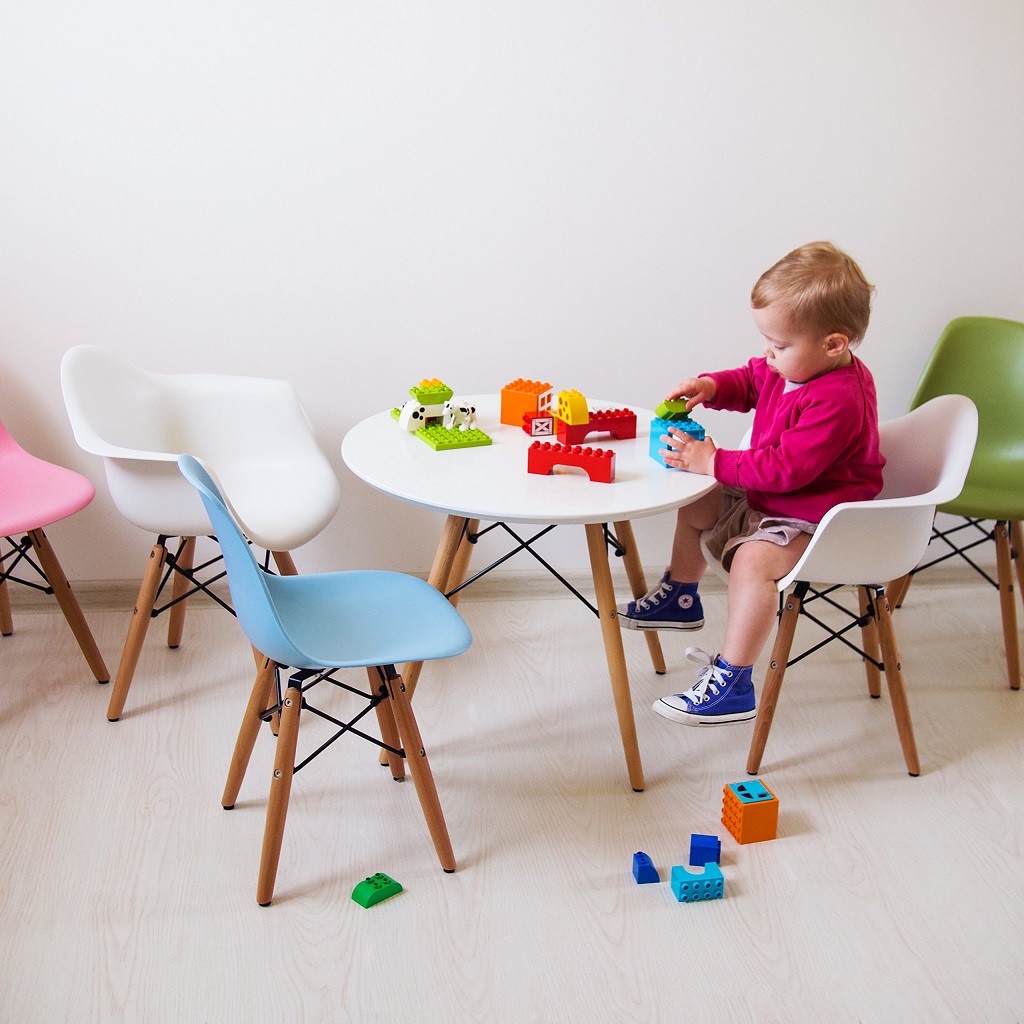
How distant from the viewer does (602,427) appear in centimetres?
214

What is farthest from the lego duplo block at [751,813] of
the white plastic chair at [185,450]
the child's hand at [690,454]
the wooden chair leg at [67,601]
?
the wooden chair leg at [67,601]

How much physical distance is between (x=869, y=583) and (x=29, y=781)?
167cm

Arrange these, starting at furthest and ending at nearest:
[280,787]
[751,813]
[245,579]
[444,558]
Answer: [444,558]
[751,813]
[280,787]
[245,579]

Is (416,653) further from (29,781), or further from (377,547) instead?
(377,547)

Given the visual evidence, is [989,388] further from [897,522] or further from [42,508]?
[42,508]

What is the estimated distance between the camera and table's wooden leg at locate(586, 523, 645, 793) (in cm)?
198

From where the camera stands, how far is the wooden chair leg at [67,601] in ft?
7.52

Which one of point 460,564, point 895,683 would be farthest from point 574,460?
point 895,683

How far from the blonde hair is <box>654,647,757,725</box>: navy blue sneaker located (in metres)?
0.68

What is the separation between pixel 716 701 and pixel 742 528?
0.37 meters

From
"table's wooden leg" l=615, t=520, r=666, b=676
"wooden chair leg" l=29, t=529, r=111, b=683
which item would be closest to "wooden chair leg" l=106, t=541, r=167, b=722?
"wooden chair leg" l=29, t=529, r=111, b=683

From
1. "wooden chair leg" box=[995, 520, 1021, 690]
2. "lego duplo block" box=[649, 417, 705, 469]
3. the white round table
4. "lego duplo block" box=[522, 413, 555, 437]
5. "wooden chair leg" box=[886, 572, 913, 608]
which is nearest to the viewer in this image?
the white round table

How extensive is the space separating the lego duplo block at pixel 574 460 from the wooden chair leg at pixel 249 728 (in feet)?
1.97

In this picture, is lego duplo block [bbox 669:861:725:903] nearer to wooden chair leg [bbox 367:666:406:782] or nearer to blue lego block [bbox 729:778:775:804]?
blue lego block [bbox 729:778:775:804]
